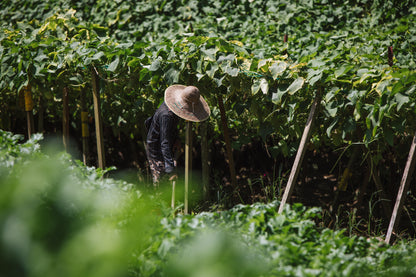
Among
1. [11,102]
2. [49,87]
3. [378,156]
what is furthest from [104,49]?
[378,156]

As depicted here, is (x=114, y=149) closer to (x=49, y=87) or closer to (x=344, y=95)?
(x=49, y=87)

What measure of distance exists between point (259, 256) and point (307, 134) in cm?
152

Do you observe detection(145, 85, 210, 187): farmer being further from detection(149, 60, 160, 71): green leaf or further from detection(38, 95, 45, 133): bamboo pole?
detection(38, 95, 45, 133): bamboo pole

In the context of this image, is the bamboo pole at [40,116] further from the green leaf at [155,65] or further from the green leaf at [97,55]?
the green leaf at [155,65]

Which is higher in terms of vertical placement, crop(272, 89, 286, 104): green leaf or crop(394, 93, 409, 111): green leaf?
crop(394, 93, 409, 111): green leaf

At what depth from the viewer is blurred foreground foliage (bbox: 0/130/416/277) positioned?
149 cm

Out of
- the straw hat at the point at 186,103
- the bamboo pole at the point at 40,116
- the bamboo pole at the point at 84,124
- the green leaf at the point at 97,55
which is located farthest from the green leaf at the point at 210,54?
the bamboo pole at the point at 40,116

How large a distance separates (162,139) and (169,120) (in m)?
0.17

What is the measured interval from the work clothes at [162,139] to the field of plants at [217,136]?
0.27 m

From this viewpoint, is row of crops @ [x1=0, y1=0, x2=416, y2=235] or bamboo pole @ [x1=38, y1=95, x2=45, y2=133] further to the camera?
bamboo pole @ [x1=38, y1=95, x2=45, y2=133]

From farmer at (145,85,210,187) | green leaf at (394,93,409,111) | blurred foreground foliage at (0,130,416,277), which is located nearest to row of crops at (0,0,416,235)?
green leaf at (394,93,409,111)

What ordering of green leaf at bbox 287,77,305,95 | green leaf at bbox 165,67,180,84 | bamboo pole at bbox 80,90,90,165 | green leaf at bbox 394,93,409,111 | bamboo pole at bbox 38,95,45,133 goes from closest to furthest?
green leaf at bbox 394,93,409,111, green leaf at bbox 287,77,305,95, green leaf at bbox 165,67,180,84, bamboo pole at bbox 80,90,90,165, bamboo pole at bbox 38,95,45,133

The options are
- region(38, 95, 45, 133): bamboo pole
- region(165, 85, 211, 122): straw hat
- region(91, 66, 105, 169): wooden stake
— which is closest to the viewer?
region(165, 85, 211, 122): straw hat

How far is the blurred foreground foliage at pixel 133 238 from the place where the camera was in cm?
149
